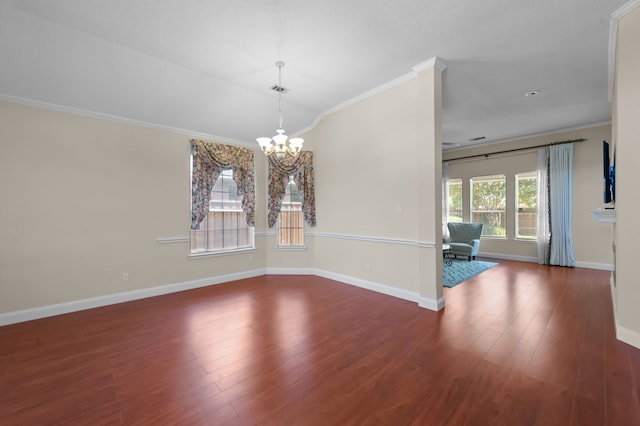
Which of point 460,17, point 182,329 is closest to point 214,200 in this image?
point 182,329

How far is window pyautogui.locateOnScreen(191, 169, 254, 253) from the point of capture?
16.0 ft

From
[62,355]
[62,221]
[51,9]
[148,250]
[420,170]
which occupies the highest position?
[51,9]

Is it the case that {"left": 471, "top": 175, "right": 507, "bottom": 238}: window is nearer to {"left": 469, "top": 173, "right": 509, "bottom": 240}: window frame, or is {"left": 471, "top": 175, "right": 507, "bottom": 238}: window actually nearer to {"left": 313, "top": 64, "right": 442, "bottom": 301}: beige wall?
{"left": 469, "top": 173, "right": 509, "bottom": 240}: window frame

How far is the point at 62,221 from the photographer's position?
3578 millimetres

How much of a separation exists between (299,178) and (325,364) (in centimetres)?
361

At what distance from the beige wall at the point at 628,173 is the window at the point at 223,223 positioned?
5119 mm

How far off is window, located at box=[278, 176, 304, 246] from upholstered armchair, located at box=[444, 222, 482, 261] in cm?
375

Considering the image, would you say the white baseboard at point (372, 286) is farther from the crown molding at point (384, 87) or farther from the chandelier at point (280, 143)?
the crown molding at point (384, 87)

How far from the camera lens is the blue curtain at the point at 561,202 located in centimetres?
577

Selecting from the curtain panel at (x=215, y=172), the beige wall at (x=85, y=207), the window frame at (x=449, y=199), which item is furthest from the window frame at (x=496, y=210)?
the beige wall at (x=85, y=207)

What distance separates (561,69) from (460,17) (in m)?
2.01

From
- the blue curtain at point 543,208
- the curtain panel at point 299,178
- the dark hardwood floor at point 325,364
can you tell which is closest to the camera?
the dark hardwood floor at point 325,364

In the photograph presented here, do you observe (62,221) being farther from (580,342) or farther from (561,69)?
(561,69)

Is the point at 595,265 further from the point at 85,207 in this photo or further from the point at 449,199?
the point at 85,207
